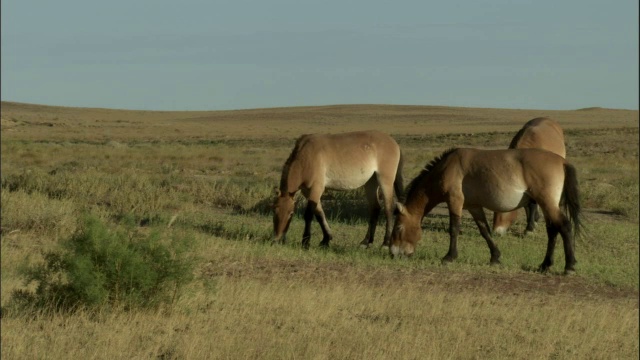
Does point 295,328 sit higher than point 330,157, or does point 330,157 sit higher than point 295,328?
point 330,157

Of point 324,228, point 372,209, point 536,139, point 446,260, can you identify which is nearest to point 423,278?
point 446,260

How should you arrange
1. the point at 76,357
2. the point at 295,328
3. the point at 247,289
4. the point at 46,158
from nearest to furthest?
the point at 76,357
the point at 295,328
the point at 247,289
the point at 46,158

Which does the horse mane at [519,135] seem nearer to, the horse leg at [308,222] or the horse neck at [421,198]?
the horse neck at [421,198]

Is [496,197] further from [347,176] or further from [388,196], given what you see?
[347,176]

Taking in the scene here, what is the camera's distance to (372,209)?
15.8 m

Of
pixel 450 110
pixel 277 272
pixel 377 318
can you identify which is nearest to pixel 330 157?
pixel 277 272

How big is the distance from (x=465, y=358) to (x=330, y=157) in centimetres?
756

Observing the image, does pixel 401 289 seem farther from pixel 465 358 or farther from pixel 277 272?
pixel 465 358

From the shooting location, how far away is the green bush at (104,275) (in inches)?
375

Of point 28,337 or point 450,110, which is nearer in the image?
point 28,337

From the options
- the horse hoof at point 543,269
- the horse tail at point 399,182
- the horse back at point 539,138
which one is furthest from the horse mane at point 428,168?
the horse back at point 539,138

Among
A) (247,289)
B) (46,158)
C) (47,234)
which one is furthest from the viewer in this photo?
(46,158)

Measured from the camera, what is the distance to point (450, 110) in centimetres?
10762

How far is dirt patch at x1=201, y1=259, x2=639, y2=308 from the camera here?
11875mm
